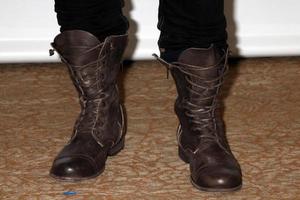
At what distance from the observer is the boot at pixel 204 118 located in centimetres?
118

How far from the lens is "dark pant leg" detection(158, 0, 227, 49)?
1148 mm

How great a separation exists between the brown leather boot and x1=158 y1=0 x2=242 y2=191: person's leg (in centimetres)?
13

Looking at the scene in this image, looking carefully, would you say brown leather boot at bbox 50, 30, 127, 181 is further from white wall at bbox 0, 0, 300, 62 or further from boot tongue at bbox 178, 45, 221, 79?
white wall at bbox 0, 0, 300, 62

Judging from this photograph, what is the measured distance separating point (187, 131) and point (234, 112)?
0.39 meters

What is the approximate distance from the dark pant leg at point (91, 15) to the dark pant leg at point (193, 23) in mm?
114

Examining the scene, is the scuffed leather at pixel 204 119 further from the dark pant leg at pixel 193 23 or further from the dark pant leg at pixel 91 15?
the dark pant leg at pixel 91 15

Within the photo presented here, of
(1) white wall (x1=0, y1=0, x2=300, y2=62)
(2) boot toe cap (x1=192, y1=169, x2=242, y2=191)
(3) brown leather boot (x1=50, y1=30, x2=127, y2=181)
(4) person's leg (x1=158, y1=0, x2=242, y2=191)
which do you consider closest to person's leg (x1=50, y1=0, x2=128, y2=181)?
(3) brown leather boot (x1=50, y1=30, x2=127, y2=181)

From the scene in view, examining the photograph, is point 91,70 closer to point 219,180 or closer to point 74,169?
point 74,169

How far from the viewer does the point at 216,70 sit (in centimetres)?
119

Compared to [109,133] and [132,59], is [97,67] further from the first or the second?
[132,59]

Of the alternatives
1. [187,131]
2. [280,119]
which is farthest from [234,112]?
[187,131]

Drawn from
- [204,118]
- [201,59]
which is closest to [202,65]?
[201,59]

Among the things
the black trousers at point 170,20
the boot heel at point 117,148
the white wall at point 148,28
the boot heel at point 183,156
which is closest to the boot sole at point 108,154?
the boot heel at point 117,148

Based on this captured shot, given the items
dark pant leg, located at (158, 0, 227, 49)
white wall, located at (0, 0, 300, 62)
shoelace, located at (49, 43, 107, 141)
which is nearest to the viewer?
dark pant leg, located at (158, 0, 227, 49)
